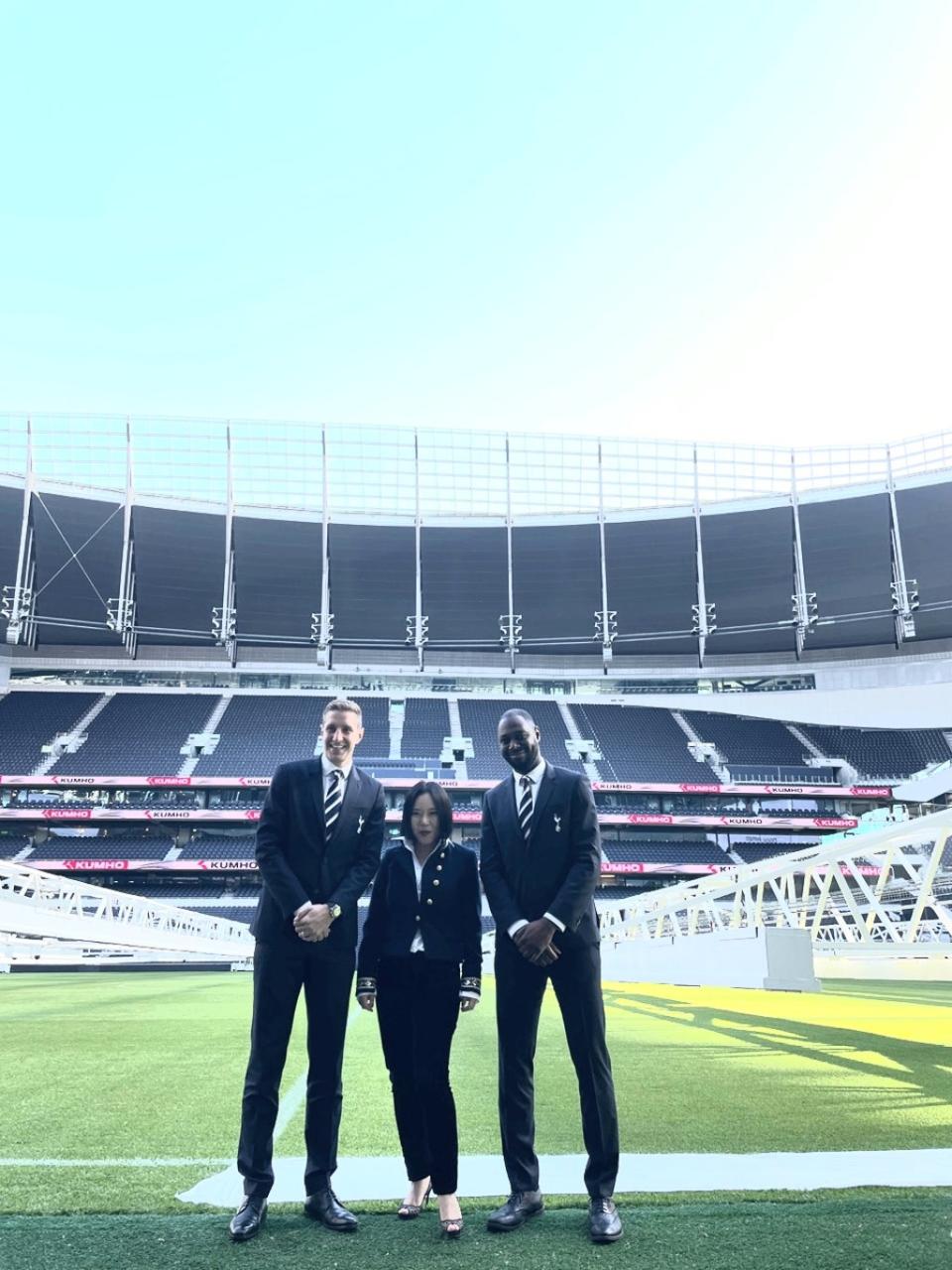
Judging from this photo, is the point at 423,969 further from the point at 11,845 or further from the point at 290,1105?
the point at 11,845

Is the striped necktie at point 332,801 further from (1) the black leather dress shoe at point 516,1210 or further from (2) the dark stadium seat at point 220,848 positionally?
(2) the dark stadium seat at point 220,848

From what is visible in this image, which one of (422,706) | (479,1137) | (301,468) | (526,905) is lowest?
(479,1137)

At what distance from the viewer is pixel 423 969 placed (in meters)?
3.10

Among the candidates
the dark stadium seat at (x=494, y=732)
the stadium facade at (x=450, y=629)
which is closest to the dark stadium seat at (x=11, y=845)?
the stadium facade at (x=450, y=629)

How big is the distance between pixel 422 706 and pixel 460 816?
9.05 m

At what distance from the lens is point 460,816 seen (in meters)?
35.0

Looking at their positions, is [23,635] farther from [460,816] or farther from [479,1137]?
[479,1137]

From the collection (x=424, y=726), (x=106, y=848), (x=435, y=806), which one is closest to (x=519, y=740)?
(x=435, y=806)

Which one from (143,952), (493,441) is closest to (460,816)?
(143,952)

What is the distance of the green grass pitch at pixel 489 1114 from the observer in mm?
2572

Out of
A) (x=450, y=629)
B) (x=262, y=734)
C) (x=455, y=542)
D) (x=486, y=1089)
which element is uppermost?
(x=455, y=542)

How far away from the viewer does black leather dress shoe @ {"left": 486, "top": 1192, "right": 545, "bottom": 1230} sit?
2729 millimetres

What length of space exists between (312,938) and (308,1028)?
331 mm

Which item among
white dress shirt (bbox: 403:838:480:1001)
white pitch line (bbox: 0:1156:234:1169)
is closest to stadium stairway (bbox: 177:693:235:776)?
white pitch line (bbox: 0:1156:234:1169)
